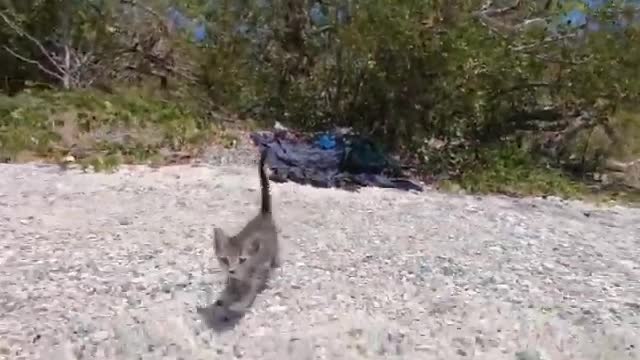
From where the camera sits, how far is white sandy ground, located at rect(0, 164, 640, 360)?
14.4ft

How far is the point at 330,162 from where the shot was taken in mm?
8617

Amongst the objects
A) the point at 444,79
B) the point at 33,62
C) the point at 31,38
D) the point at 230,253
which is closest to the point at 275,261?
the point at 230,253

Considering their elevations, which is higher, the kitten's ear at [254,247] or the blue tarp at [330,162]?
the kitten's ear at [254,247]

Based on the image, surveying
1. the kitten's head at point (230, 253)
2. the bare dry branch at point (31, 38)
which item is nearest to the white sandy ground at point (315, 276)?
the kitten's head at point (230, 253)

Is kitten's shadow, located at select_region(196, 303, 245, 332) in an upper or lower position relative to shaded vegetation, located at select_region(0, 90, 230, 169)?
lower

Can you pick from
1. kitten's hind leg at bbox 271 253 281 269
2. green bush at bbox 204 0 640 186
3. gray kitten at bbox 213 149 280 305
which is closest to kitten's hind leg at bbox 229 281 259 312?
gray kitten at bbox 213 149 280 305

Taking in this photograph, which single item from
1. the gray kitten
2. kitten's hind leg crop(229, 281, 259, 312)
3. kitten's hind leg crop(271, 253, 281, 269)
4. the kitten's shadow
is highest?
the gray kitten

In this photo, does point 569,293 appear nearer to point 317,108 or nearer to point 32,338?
point 32,338

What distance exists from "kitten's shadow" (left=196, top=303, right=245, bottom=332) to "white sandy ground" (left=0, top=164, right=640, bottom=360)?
0.05 meters

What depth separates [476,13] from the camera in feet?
30.9

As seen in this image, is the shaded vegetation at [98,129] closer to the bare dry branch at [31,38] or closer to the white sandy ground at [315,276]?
the white sandy ground at [315,276]

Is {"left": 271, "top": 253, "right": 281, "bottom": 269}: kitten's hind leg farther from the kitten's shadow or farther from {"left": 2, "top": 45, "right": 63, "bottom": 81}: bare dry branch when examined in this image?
{"left": 2, "top": 45, "right": 63, "bottom": 81}: bare dry branch

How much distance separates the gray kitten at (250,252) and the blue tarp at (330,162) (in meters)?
2.92

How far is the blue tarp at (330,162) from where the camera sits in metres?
7.93
